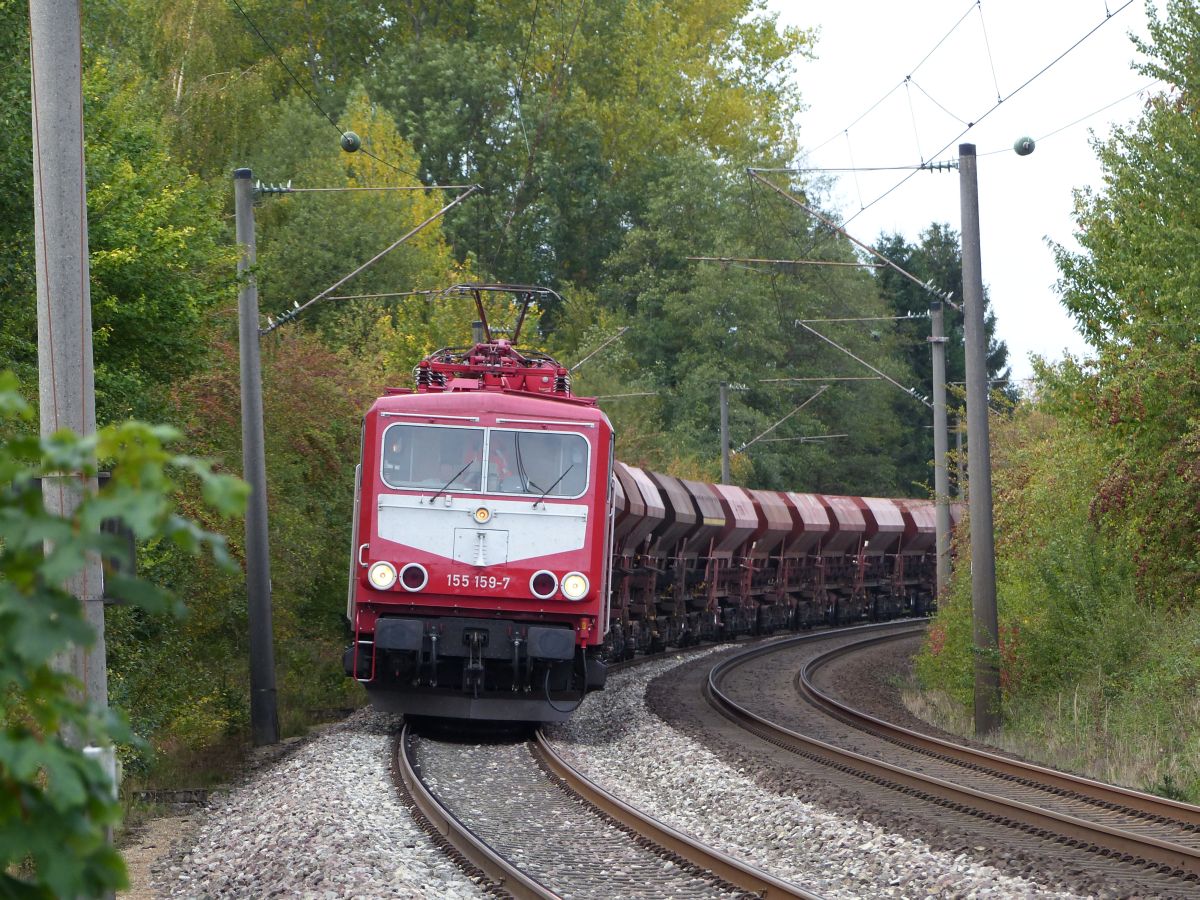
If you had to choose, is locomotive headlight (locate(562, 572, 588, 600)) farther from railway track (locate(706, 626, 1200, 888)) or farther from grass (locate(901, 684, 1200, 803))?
grass (locate(901, 684, 1200, 803))

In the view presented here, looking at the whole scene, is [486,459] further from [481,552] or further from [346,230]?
[346,230]

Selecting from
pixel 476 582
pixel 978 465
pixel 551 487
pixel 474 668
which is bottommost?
pixel 474 668

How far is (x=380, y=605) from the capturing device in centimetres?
1445

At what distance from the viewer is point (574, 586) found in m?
14.4

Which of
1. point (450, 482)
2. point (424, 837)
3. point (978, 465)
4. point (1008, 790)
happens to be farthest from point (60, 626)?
point (978, 465)

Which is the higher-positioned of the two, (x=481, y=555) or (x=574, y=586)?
(x=481, y=555)

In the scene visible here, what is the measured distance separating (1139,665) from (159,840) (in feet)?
34.2

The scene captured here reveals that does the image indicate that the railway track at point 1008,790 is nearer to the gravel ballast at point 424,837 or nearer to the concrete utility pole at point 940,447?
the gravel ballast at point 424,837

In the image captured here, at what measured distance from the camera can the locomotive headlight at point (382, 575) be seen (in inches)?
562

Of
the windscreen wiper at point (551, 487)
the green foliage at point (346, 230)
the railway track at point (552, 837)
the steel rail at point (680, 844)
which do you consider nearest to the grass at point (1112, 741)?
the steel rail at point (680, 844)

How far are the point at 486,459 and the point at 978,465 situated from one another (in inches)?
240

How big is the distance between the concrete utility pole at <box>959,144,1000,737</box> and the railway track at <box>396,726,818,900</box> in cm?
616

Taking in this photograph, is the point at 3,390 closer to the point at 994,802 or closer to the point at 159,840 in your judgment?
the point at 159,840

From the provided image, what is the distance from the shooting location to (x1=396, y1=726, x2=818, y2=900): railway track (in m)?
8.28
